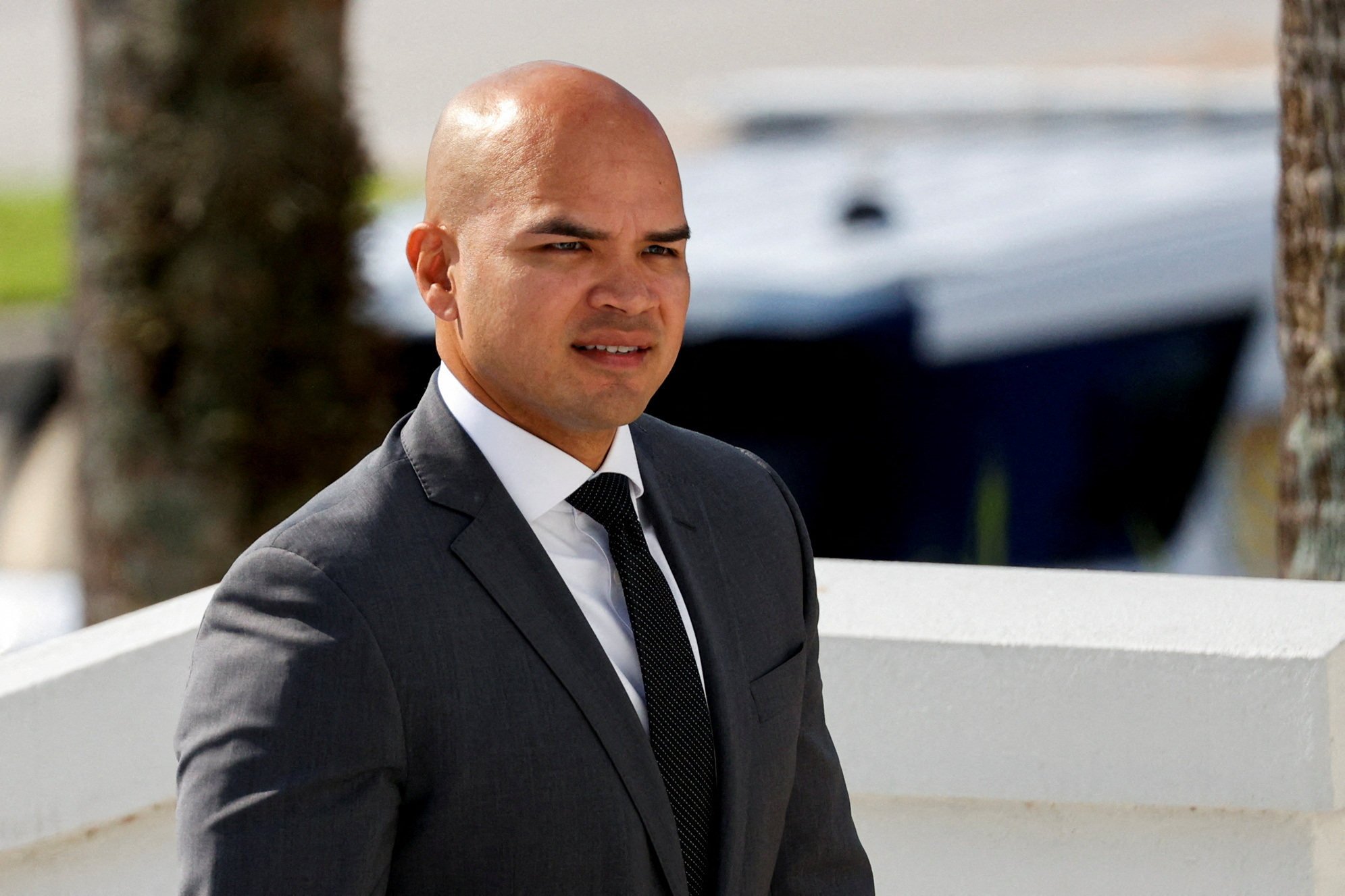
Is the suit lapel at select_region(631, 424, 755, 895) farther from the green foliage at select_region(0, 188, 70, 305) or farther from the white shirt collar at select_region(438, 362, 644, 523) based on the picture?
the green foliage at select_region(0, 188, 70, 305)

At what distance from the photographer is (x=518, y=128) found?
5.69 feet

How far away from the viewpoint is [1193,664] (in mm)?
2348

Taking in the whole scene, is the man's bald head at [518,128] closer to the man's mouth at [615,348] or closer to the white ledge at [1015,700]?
the man's mouth at [615,348]

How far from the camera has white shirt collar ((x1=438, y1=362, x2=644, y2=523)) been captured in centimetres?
182

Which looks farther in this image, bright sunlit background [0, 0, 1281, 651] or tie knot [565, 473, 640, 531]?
bright sunlit background [0, 0, 1281, 651]

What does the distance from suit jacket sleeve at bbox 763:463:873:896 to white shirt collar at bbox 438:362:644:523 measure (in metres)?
0.34

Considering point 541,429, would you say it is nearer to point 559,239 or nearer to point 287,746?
point 559,239

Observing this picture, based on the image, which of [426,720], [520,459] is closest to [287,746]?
[426,720]

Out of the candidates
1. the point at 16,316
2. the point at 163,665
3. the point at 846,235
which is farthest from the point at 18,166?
the point at 163,665

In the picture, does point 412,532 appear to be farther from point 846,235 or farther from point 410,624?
point 846,235

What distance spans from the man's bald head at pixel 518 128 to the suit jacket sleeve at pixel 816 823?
546 millimetres

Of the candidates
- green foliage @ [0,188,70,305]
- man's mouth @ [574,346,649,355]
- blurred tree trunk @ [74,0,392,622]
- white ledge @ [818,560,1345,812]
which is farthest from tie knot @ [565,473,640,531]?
green foliage @ [0,188,70,305]

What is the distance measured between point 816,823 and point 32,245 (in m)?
16.5

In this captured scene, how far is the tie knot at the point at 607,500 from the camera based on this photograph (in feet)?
6.07
